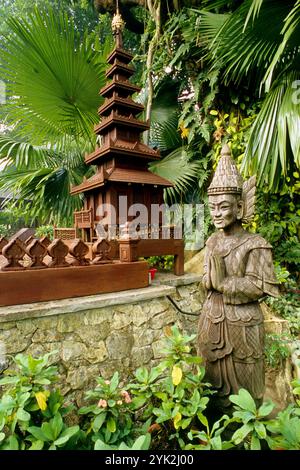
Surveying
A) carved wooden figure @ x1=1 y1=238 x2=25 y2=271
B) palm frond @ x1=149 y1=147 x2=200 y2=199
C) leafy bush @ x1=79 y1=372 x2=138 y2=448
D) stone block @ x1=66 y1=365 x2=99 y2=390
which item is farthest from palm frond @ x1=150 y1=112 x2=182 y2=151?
leafy bush @ x1=79 y1=372 x2=138 y2=448

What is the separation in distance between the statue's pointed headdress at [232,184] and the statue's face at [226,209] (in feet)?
0.09

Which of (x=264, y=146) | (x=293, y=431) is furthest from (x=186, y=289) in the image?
(x=293, y=431)

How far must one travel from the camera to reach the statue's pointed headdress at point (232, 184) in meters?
1.39

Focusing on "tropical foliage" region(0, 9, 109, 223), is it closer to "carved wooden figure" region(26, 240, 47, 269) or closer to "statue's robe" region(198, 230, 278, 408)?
"carved wooden figure" region(26, 240, 47, 269)

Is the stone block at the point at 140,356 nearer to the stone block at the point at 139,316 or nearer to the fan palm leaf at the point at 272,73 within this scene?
the stone block at the point at 139,316

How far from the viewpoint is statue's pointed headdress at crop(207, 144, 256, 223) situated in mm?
1388

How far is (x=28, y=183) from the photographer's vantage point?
352cm

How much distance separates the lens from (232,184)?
1385 mm

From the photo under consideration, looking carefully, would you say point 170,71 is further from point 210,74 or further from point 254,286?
point 254,286

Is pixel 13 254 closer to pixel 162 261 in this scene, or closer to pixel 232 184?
pixel 232 184

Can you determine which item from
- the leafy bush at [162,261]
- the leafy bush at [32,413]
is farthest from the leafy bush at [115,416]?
the leafy bush at [162,261]

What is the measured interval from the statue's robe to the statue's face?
0.11 metres

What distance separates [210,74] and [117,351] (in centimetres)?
365

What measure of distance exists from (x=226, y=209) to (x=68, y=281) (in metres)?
1.26
